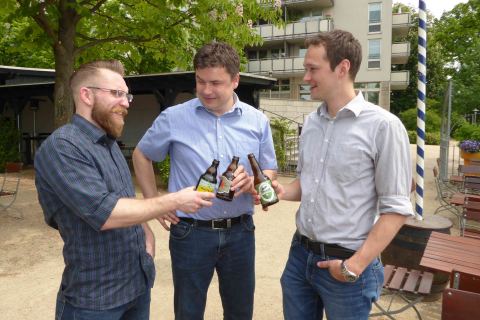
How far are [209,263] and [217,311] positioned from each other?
1.59 m

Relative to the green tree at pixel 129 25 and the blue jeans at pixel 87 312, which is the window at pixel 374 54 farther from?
the blue jeans at pixel 87 312

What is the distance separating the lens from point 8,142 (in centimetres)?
1502

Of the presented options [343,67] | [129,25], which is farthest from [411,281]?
[129,25]

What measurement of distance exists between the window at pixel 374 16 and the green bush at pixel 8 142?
2613 centimetres

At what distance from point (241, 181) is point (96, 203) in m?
0.86

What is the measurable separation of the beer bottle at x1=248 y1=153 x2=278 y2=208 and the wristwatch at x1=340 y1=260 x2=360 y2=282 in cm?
64

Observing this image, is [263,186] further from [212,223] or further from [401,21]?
[401,21]

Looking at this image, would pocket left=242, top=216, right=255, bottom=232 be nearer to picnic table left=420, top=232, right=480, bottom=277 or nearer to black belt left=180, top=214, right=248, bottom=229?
black belt left=180, top=214, right=248, bottom=229

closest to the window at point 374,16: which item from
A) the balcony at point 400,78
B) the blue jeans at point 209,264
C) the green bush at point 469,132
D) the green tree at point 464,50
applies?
the balcony at point 400,78

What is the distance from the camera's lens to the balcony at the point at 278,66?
102 ft

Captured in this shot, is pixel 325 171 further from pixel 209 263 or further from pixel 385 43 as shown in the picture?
pixel 385 43

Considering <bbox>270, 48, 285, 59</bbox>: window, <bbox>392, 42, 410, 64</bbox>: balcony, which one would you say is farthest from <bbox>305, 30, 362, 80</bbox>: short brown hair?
<bbox>392, 42, 410, 64</bbox>: balcony

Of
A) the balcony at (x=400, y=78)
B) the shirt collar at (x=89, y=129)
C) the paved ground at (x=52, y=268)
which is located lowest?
the paved ground at (x=52, y=268)

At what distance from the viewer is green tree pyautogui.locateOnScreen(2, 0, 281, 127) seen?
7.17 meters
